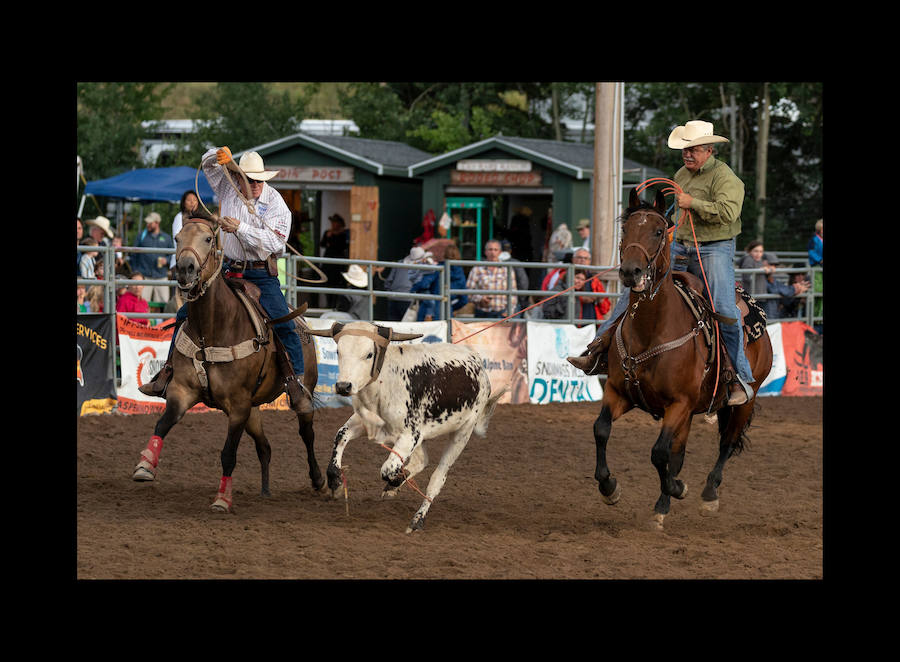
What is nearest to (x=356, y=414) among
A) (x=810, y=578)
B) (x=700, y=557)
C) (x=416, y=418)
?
(x=416, y=418)

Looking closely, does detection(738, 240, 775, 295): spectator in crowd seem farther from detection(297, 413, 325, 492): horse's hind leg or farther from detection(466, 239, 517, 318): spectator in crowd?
detection(297, 413, 325, 492): horse's hind leg

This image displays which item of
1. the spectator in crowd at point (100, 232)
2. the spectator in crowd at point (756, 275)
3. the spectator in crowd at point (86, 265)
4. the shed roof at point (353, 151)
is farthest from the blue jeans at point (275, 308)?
the shed roof at point (353, 151)

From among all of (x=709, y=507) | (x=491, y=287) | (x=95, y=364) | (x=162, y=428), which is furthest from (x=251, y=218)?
(x=491, y=287)

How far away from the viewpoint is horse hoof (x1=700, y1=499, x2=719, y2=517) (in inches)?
347

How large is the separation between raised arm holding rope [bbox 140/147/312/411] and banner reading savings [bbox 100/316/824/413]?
2.05m

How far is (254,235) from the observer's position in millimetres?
8102

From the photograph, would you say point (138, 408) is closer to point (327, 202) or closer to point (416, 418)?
point (416, 418)

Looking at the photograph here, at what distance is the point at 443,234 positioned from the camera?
2045 cm

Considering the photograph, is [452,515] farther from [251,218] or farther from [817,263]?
[817,263]

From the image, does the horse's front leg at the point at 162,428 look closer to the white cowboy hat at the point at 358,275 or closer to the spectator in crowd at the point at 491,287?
the white cowboy hat at the point at 358,275

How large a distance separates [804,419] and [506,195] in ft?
34.6

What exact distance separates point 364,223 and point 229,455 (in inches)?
626

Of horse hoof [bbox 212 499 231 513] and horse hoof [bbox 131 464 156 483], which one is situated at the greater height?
horse hoof [bbox 131 464 156 483]

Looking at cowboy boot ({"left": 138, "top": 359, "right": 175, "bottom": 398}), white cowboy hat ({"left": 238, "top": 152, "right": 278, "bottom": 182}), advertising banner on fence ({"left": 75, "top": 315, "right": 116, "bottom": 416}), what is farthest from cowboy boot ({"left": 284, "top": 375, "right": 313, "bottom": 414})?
advertising banner on fence ({"left": 75, "top": 315, "right": 116, "bottom": 416})
